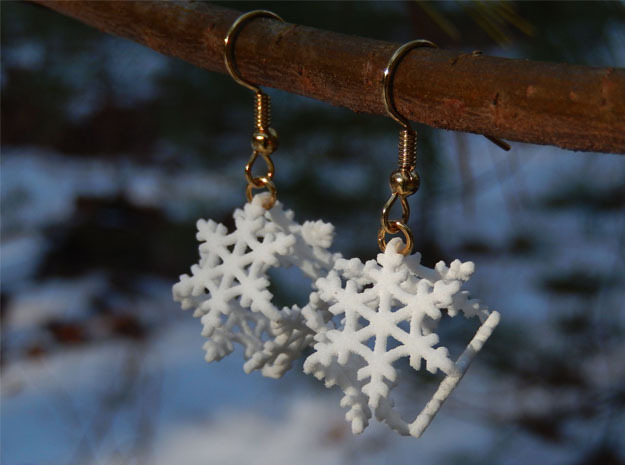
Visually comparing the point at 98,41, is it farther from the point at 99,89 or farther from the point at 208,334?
the point at 208,334

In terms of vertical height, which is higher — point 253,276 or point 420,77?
point 420,77

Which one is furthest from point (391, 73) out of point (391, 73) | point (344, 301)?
point (344, 301)

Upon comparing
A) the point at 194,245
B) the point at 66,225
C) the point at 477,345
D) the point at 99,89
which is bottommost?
the point at 66,225

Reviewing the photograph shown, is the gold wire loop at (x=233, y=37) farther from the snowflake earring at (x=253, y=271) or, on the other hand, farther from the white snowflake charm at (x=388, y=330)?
the white snowflake charm at (x=388, y=330)

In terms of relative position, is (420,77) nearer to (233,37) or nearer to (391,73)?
(391,73)

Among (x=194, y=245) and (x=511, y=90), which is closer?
(x=511, y=90)

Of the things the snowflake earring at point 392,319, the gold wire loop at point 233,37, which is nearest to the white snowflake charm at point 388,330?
the snowflake earring at point 392,319

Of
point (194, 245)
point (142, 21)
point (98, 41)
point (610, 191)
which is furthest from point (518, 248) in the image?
point (142, 21)

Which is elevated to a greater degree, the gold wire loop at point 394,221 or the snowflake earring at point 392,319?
the gold wire loop at point 394,221
